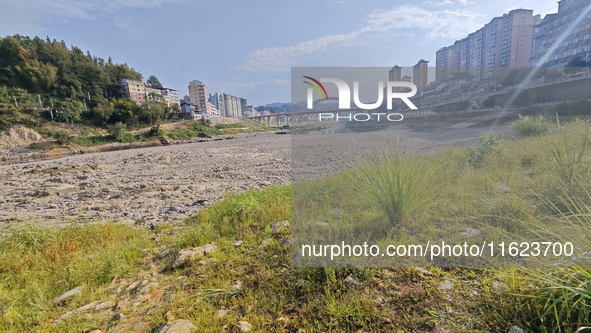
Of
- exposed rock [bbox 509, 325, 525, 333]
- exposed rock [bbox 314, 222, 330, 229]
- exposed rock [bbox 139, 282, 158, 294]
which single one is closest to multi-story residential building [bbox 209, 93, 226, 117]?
exposed rock [bbox 139, 282, 158, 294]

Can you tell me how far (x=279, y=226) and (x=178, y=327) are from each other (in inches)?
75.8

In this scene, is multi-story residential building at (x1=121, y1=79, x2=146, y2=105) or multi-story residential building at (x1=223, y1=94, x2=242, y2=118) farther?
multi-story residential building at (x1=223, y1=94, x2=242, y2=118)

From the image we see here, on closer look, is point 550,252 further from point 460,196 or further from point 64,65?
point 64,65

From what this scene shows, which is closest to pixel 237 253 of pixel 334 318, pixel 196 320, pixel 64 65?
pixel 196 320

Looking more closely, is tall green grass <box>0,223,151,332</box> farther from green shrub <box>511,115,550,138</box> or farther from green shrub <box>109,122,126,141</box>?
green shrub <box>109,122,126,141</box>

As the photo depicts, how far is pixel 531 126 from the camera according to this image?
2732 mm

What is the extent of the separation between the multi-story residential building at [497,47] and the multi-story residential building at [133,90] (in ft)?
216

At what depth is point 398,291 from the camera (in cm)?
194

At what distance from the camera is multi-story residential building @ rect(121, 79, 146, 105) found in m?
56.5

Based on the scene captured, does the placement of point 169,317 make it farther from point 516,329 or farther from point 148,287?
point 516,329

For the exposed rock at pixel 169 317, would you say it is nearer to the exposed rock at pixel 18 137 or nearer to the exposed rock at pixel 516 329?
the exposed rock at pixel 516 329

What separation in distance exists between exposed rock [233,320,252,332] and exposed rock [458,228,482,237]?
1.84 meters

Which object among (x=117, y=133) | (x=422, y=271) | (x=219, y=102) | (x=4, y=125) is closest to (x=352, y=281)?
(x=422, y=271)

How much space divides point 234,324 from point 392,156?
1947 millimetres
